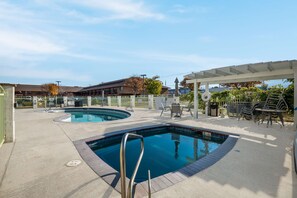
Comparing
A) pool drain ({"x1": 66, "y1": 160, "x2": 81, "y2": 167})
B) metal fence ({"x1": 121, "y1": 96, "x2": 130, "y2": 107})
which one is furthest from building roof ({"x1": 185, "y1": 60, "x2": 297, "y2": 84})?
metal fence ({"x1": 121, "y1": 96, "x2": 130, "y2": 107})

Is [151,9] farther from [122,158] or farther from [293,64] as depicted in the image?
[122,158]

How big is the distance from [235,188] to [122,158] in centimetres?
177

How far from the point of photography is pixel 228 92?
10.8 metres

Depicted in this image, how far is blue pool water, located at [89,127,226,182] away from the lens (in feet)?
12.0

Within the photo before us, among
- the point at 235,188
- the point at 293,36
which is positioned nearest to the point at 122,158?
the point at 235,188

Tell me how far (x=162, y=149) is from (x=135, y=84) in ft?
94.4

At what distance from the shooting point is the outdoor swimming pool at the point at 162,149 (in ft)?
12.1

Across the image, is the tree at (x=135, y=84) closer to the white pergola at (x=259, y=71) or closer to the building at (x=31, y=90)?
the building at (x=31, y=90)

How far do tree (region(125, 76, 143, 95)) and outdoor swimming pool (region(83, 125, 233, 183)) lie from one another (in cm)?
2695

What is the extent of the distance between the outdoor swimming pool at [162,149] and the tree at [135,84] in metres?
26.9

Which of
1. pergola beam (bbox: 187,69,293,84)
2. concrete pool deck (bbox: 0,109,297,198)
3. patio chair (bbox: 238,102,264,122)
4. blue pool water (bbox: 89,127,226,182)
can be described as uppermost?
pergola beam (bbox: 187,69,293,84)

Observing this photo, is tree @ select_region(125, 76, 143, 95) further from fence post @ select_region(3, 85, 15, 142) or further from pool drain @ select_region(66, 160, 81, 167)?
pool drain @ select_region(66, 160, 81, 167)

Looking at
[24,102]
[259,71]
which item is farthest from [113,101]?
[259,71]

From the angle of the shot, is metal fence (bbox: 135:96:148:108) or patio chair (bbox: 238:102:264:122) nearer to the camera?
→ patio chair (bbox: 238:102:264:122)
